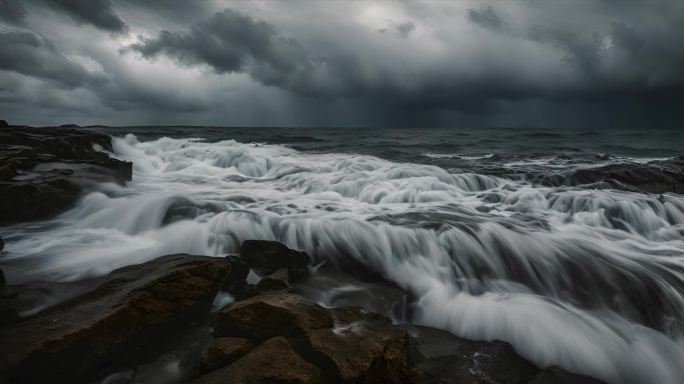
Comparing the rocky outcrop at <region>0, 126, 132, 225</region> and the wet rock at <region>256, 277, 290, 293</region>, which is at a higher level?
the rocky outcrop at <region>0, 126, 132, 225</region>

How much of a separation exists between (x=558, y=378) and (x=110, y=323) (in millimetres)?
4040

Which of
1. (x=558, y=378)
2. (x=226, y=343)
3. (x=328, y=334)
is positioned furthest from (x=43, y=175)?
(x=558, y=378)

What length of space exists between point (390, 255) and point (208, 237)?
10.2 ft

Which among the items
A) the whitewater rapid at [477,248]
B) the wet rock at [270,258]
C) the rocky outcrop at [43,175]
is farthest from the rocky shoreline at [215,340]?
the rocky outcrop at [43,175]

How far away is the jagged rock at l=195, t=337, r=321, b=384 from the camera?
246 centimetres

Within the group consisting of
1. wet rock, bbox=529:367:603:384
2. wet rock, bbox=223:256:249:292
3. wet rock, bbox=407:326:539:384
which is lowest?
wet rock, bbox=529:367:603:384

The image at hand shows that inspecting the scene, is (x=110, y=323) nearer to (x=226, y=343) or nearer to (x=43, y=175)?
(x=226, y=343)

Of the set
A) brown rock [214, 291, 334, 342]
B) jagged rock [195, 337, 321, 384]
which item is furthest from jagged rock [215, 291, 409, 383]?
jagged rock [195, 337, 321, 384]

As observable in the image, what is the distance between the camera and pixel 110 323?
3.17 meters

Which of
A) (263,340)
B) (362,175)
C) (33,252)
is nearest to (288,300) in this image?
(263,340)

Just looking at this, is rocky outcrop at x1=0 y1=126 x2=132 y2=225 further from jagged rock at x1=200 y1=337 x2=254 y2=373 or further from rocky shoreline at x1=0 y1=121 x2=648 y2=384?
jagged rock at x1=200 y1=337 x2=254 y2=373

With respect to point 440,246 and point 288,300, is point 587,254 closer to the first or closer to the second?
point 440,246

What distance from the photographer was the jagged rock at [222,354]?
2838 millimetres

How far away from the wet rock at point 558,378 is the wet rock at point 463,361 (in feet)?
0.28
